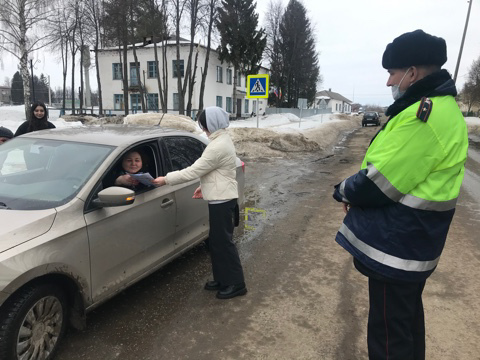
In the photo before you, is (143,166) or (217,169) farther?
(143,166)

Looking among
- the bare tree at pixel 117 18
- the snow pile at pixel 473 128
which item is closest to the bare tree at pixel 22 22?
the bare tree at pixel 117 18

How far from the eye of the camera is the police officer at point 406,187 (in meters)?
1.76

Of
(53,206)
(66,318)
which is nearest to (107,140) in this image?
(53,206)

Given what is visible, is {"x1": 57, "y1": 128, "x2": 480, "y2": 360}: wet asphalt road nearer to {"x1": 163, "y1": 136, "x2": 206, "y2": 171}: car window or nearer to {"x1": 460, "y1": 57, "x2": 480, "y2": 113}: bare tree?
{"x1": 163, "y1": 136, "x2": 206, "y2": 171}: car window

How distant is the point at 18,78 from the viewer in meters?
67.2

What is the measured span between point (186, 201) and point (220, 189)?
64 cm

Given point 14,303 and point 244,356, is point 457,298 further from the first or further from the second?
point 14,303

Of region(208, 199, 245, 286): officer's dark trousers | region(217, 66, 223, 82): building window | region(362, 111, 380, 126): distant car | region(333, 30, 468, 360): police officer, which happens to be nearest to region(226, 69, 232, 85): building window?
region(217, 66, 223, 82): building window

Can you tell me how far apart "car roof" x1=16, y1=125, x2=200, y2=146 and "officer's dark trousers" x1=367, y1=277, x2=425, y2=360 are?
7.82 feet

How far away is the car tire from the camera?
2.19m

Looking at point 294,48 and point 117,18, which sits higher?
point 294,48

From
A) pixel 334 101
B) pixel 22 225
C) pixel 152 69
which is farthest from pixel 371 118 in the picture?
pixel 334 101

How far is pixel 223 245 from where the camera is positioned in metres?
3.54

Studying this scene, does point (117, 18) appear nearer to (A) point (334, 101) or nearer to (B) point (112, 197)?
(B) point (112, 197)
